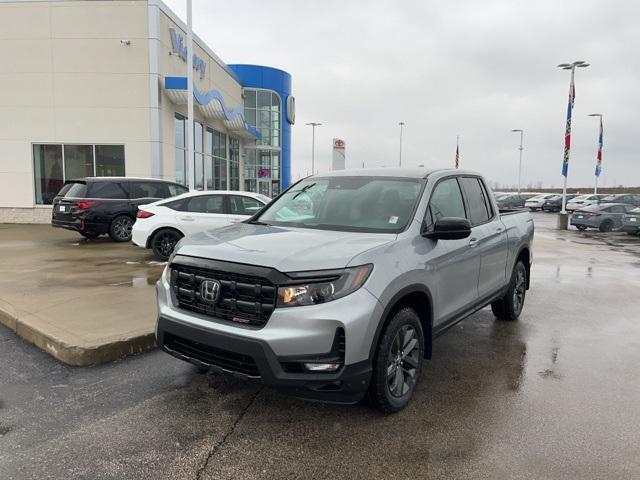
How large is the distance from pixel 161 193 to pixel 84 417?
10172 mm

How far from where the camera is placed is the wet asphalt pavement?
296 centimetres

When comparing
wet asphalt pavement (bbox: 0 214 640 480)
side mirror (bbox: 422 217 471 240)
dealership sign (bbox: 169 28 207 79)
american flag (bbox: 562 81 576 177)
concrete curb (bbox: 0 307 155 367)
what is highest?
dealership sign (bbox: 169 28 207 79)

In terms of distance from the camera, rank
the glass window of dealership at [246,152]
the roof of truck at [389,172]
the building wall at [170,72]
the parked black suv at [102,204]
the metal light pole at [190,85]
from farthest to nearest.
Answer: the glass window of dealership at [246,152] → the building wall at [170,72] → the metal light pole at [190,85] → the parked black suv at [102,204] → the roof of truck at [389,172]

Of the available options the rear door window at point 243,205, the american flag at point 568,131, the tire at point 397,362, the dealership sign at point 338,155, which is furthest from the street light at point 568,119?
the tire at point 397,362

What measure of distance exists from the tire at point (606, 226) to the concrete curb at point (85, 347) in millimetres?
22971

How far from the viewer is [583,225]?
22953 mm

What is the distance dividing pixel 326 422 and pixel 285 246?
1.28 metres

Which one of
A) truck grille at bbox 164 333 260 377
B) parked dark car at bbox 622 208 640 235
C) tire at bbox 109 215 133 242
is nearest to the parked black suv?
tire at bbox 109 215 133 242

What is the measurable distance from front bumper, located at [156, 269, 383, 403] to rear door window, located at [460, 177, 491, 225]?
7.73 feet

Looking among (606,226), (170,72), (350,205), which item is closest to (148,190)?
(170,72)

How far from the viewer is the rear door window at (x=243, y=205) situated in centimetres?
993

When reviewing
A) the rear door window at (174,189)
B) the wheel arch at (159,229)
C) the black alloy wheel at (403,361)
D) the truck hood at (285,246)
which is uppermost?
the rear door window at (174,189)

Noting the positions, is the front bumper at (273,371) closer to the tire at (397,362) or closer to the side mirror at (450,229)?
the tire at (397,362)

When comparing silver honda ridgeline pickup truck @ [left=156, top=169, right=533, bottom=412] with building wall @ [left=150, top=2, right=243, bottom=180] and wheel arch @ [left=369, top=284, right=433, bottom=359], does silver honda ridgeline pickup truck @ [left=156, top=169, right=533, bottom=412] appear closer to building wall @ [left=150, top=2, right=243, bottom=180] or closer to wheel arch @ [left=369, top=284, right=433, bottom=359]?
wheel arch @ [left=369, top=284, right=433, bottom=359]
